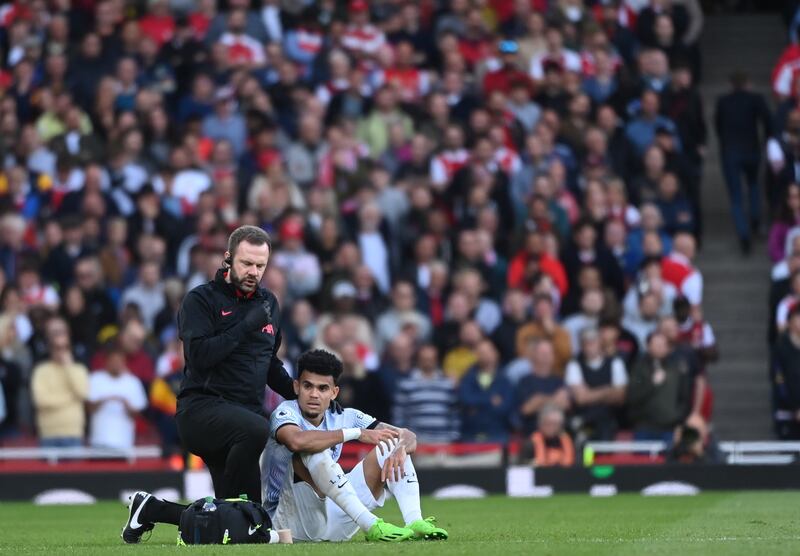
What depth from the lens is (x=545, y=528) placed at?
12.4 metres

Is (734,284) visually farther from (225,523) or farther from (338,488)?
(225,523)

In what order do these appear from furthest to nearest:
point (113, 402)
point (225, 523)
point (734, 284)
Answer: point (734, 284)
point (113, 402)
point (225, 523)

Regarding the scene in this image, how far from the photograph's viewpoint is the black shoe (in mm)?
11281

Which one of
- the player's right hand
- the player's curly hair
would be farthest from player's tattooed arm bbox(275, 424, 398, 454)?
the player's curly hair

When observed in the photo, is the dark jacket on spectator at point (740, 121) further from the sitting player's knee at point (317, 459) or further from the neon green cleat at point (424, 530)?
the sitting player's knee at point (317, 459)

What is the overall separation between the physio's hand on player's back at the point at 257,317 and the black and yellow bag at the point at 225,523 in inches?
40.8

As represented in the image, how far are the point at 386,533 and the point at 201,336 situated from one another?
1.61m

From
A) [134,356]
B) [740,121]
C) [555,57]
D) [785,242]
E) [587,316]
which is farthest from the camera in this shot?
[555,57]

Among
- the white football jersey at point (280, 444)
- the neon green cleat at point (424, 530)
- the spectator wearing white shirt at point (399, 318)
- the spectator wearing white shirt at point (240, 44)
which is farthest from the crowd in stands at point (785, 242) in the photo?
the neon green cleat at point (424, 530)

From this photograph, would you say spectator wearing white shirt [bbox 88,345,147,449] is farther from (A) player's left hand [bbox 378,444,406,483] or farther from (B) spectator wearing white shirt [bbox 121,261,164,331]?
(A) player's left hand [bbox 378,444,406,483]

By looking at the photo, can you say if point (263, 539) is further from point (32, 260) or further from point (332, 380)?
point (32, 260)

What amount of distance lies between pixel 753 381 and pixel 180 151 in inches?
277

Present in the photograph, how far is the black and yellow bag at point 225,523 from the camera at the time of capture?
10609mm

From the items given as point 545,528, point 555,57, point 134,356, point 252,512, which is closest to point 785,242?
point 555,57
